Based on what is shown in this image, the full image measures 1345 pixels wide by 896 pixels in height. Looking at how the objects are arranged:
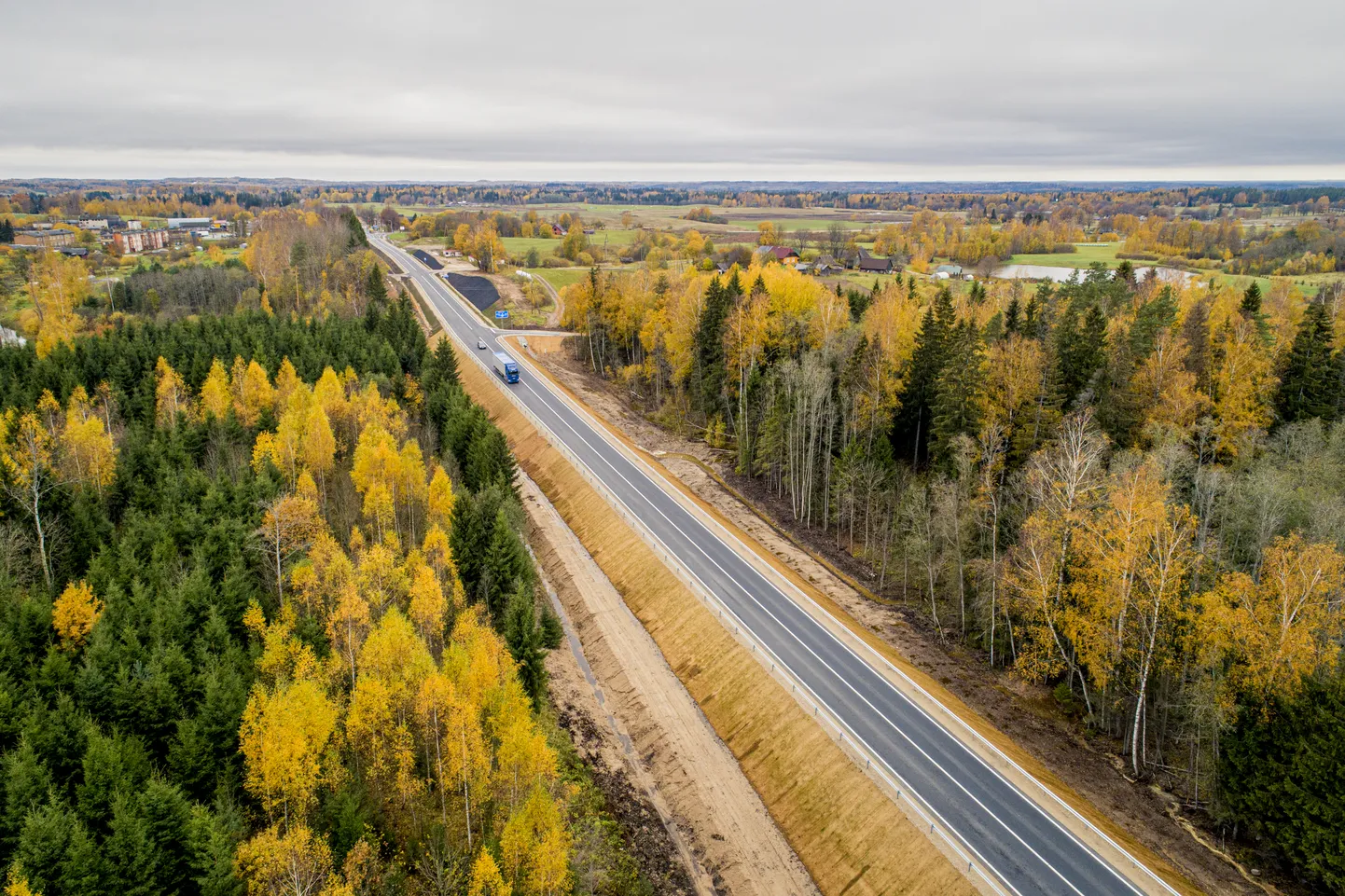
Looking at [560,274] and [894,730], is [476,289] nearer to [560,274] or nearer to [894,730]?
[560,274]

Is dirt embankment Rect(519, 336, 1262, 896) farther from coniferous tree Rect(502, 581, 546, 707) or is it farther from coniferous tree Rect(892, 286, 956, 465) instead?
coniferous tree Rect(502, 581, 546, 707)

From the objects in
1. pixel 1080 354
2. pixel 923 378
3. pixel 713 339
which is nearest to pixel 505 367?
pixel 713 339

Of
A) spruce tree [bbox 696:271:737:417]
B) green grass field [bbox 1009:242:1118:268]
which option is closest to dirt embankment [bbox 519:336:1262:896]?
spruce tree [bbox 696:271:737:417]

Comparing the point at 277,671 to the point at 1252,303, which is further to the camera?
the point at 1252,303

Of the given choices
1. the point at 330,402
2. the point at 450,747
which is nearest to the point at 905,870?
the point at 450,747

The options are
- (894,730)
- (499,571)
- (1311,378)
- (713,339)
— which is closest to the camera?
(894,730)

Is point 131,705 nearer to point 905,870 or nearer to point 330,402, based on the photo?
point 905,870
